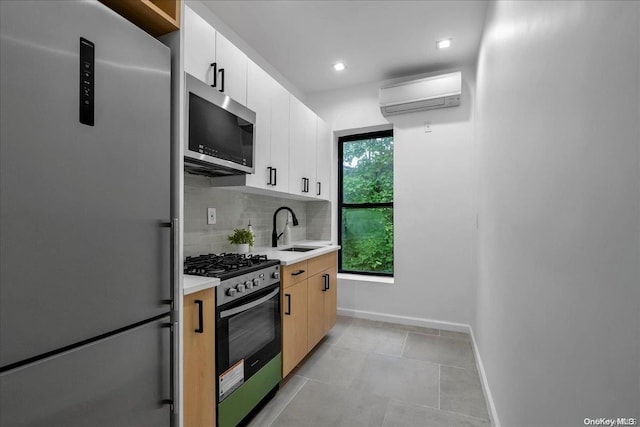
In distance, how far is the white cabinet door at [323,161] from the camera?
336 cm

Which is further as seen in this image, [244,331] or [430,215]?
[430,215]

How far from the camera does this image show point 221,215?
2424 millimetres

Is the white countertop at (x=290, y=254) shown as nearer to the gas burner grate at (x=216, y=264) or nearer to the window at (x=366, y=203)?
the gas burner grate at (x=216, y=264)

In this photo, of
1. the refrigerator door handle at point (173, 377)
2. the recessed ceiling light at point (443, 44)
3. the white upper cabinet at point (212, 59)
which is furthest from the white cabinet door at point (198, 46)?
the recessed ceiling light at point (443, 44)

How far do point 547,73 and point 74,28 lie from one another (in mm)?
1495

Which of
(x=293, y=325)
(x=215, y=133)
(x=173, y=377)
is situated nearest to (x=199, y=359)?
(x=173, y=377)

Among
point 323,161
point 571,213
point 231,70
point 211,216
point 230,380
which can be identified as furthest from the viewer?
point 323,161

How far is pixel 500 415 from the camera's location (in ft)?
5.25

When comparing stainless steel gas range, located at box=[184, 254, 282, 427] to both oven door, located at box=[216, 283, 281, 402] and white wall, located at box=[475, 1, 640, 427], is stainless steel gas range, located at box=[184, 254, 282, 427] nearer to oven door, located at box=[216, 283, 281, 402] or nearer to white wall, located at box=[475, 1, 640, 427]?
oven door, located at box=[216, 283, 281, 402]

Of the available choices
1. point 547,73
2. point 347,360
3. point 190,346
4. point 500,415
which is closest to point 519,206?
point 547,73

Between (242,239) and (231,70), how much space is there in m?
1.24

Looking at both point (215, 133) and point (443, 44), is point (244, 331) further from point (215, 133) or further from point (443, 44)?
point (443, 44)

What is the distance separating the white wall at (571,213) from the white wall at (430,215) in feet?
5.65

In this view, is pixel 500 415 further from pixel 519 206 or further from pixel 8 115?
pixel 8 115
